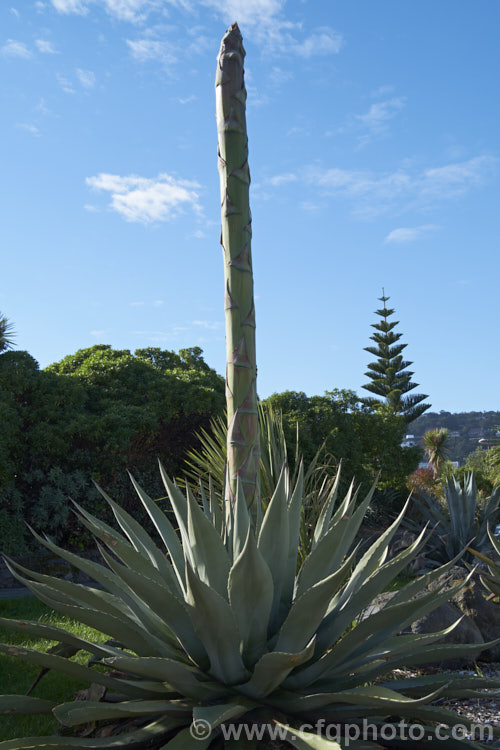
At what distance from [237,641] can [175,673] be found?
269 millimetres

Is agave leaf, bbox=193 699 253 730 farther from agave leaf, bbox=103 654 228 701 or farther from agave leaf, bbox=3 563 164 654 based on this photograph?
agave leaf, bbox=3 563 164 654

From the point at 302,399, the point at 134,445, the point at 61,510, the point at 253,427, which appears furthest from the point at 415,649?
the point at 302,399

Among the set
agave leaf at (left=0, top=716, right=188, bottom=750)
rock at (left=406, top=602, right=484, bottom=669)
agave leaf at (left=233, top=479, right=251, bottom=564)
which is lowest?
rock at (left=406, top=602, right=484, bottom=669)

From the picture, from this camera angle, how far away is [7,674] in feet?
15.1

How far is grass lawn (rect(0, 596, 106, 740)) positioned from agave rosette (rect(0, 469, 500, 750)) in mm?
799

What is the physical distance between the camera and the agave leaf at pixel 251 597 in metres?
2.34

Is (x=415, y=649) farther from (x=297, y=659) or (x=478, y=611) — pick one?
(x=478, y=611)

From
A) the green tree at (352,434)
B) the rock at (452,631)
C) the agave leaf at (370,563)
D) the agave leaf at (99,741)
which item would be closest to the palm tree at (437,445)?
the green tree at (352,434)

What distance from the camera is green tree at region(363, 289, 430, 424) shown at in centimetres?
3269

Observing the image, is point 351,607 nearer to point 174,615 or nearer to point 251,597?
point 251,597

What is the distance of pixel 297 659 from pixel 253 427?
1304 mm

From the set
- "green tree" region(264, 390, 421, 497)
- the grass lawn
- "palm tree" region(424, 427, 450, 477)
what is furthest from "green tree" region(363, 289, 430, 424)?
the grass lawn

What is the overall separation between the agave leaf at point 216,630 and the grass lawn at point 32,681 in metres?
1.27

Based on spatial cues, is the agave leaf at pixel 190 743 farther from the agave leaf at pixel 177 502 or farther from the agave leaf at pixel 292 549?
the agave leaf at pixel 177 502
